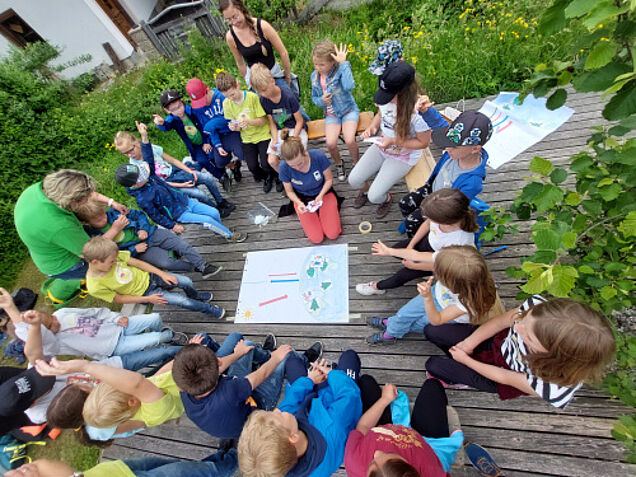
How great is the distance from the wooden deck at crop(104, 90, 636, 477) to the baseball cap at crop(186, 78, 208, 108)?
46.5 inches

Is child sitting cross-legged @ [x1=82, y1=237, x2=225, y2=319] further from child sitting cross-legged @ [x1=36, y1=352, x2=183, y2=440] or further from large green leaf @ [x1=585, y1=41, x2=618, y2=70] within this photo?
large green leaf @ [x1=585, y1=41, x2=618, y2=70]

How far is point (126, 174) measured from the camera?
9.36 feet

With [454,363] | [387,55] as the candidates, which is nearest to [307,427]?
[454,363]

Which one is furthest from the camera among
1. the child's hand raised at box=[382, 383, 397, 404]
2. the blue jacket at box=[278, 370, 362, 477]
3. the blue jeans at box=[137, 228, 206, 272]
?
the blue jeans at box=[137, 228, 206, 272]

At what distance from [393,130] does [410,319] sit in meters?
1.81

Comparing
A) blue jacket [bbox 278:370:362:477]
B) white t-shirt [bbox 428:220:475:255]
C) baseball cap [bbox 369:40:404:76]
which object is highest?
baseball cap [bbox 369:40:404:76]

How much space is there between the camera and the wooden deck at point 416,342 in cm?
A: 195

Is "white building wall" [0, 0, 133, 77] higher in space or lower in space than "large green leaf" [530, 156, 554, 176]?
higher

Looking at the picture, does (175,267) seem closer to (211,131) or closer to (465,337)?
(211,131)

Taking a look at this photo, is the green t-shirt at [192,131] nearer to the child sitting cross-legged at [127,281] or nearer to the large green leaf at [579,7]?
the child sitting cross-legged at [127,281]

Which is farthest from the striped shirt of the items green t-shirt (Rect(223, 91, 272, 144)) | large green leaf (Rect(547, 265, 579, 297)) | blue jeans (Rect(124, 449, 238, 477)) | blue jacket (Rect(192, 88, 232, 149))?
blue jacket (Rect(192, 88, 232, 149))

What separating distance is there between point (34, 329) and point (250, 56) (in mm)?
3515

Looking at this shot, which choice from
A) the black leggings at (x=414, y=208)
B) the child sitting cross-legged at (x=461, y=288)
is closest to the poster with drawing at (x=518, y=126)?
the black leggings at (x=414, y=208)

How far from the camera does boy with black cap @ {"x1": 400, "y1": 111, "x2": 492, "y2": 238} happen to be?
215 cm
